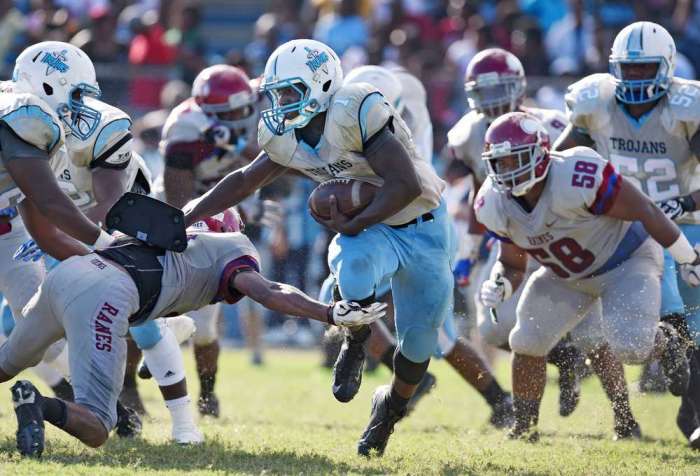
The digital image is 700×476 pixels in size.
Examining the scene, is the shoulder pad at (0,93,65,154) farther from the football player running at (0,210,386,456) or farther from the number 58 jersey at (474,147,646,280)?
the number 58 jersey at (474,147,646,280)

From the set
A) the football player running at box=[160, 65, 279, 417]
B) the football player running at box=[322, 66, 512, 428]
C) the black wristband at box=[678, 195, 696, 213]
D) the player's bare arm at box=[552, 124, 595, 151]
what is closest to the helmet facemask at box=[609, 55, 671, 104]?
the player's bare arm at box=[552, 124, 595, 151]

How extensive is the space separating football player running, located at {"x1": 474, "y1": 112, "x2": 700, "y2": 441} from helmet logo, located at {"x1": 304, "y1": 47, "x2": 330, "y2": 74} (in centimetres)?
91

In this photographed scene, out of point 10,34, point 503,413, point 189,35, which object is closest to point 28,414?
point 503,413

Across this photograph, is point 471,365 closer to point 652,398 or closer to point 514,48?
point 652,398

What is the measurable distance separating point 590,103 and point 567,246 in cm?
100

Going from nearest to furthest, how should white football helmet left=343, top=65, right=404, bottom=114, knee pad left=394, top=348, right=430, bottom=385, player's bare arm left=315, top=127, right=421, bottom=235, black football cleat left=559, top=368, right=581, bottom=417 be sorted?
player's bare arm left=315, top=127, right=421, bottom=235, knee pad left=394, top=348, right=430, bottom=385, black football cleat left=559, top=368, right=581, bottom=417, white football helmet left=343, top=65, right=404, bottom=114

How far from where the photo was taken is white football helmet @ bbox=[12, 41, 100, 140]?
6.12 m

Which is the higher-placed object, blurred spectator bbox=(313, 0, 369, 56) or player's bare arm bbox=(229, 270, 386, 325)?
blurred spectator bbox=(313, 0, 369, 56)

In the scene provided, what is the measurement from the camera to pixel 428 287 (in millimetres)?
5695

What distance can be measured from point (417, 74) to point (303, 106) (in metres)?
6.15

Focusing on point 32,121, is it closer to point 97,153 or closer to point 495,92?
point 97,153

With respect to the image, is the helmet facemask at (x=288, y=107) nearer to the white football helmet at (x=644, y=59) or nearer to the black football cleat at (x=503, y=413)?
the white football helmet at (x=644, y=59)

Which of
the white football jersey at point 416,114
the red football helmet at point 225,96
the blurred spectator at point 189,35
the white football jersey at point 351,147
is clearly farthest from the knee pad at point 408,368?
the blurred spectator at point 189,35

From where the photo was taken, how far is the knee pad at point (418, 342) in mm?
5734
